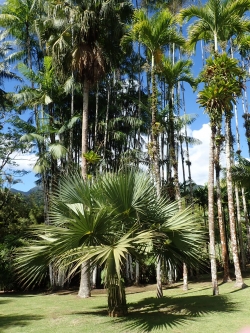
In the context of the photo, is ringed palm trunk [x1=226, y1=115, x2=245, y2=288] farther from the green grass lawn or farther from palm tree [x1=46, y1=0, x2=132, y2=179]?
palm tree [x1=46, y1=0, x2=132, y2=179]

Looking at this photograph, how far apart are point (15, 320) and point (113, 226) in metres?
3.46

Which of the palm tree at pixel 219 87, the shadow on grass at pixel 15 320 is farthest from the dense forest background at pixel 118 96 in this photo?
the shadow on grass at pixel 15 320

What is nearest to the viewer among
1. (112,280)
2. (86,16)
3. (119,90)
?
(112,280)

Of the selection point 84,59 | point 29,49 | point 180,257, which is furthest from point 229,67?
point 29,49

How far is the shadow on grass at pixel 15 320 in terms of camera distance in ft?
24.3

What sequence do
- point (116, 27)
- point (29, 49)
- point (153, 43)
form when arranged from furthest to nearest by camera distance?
point (29, 49)
point (116, 27)
point (153, 43)

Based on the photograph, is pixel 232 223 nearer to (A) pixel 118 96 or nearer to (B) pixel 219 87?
(B) pixel 219 87

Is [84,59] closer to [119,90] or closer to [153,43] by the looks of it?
[153,43]

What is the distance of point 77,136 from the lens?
64.2ft

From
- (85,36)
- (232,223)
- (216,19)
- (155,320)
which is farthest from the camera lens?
(85,36)

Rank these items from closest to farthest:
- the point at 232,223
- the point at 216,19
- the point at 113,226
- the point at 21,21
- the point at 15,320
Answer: the point at 113,226 → the point at 15,320 → the point at 216,19 → the point at 232,223 → the point at 21,21

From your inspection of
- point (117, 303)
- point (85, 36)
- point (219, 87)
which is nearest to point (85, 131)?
point (85, 36)

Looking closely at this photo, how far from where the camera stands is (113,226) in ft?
22.9

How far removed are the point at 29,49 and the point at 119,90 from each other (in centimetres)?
551
